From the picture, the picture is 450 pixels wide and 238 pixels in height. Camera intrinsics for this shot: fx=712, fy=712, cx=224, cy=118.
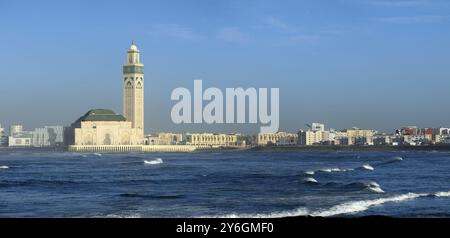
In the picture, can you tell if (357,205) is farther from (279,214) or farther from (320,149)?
(320,149)

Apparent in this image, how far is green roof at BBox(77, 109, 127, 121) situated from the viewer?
122312mm

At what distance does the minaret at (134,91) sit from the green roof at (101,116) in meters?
2.83

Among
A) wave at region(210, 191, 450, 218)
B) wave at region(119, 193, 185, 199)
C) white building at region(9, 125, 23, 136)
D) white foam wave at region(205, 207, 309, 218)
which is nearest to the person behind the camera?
white foam wave at region(205, 207, 309, 218)

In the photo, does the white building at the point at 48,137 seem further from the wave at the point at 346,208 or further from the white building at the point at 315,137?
the wave at the point at 346,208

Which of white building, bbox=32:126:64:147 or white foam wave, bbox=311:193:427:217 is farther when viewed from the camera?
white building, bbox=32:126:64:147

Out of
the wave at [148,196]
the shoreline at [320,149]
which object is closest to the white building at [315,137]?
the shoreline at [320,149]

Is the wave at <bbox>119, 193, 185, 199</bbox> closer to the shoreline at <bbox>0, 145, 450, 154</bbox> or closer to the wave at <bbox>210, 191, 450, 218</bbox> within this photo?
the wave at <bbox>210, 191, 450, 218</bbox>

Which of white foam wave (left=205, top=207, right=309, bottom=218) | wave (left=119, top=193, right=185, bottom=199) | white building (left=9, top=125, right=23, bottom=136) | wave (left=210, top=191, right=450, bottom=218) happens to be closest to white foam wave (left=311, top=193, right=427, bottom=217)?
wave (left=210, top=191, right=450, bottom=218)

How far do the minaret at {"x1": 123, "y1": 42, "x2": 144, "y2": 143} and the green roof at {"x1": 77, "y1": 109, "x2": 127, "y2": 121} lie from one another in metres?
2.83

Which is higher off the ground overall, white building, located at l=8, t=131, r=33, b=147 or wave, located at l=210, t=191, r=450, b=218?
white building, located at l=8, t=131, r=33, b=147

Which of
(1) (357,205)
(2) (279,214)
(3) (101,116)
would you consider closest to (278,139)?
(3) (101,116)
